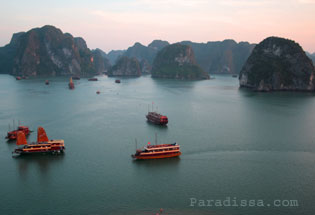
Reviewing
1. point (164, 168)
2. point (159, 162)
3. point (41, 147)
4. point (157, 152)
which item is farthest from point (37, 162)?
point (164, 168)

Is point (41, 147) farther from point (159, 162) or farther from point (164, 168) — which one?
point (164, 168)

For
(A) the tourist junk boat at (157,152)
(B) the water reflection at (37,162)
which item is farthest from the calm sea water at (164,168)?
(A) the tourist junk boat at (157,152)

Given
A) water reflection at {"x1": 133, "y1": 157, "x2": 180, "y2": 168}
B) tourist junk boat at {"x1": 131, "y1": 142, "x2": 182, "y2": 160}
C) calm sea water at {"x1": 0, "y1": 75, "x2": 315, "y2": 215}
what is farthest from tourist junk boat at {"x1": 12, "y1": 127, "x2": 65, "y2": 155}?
water reflection at {"x1": 133, "y1": 157, "x2": 180, "y2": 168}

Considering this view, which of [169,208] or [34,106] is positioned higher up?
[34,106]

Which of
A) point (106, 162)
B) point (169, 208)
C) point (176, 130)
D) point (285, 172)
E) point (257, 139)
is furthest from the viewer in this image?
point (176, 130)

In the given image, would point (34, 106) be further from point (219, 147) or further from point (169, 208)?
point (169, 208)

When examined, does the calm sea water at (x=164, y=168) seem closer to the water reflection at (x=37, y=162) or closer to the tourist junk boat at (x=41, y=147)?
the water reflection at (x=37, y=162)

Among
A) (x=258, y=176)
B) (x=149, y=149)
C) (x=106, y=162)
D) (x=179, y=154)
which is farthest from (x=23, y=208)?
(x=258, y=176)

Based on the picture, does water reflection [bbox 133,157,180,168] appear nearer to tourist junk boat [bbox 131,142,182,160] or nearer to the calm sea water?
the calm sea water
